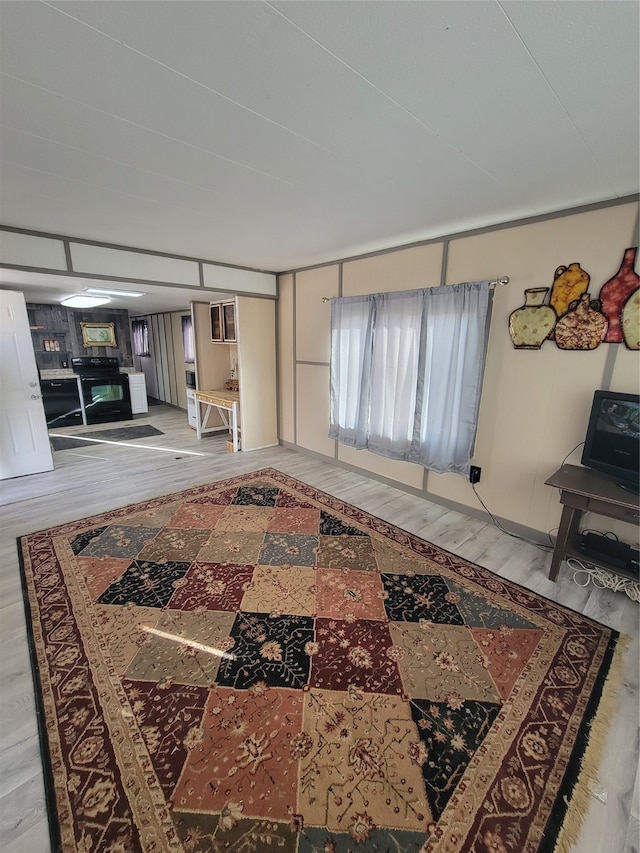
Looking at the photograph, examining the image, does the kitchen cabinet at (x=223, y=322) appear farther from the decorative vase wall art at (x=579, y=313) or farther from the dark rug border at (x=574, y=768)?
the dark rug border at (x=574, y=768)

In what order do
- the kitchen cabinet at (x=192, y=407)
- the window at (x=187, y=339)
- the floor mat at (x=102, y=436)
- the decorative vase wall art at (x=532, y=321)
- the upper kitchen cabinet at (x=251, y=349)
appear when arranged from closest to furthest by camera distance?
the decorative vase wall art at (x=532, y=321)
the upper kitchen cabinet at (x=251, y=349)
the floor mat at (x=102, y=436)
the kitchen cabinet at (x=192, y=407)
the window at (x=187, y=339)

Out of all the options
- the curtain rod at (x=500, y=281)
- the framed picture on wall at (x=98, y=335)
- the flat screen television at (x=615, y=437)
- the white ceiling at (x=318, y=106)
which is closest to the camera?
the white ceiling at (x=318, y=106)

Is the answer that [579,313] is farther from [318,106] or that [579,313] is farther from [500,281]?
[318,106]

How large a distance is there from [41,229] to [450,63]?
3382 millimetres

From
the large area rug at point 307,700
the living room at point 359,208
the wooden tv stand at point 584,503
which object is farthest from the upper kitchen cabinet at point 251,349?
the wooden tv stand at point 584,503

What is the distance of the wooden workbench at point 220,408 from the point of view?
193 inches

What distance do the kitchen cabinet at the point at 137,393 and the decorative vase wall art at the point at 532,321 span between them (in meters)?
6.82

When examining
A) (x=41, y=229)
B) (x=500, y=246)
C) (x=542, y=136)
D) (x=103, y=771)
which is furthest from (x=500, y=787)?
(x=41, y=229)

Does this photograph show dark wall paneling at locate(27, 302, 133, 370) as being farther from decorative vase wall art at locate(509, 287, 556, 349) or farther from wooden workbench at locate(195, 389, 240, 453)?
decorative vase wall art at locate(509, 287, 556, 349)

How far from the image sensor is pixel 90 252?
3.28 m

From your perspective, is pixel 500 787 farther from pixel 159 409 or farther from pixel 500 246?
pixel 159 409

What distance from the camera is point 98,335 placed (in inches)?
278

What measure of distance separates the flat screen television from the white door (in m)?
5.32

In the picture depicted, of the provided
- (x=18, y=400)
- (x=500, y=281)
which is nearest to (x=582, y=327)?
(x=500, y=281)
